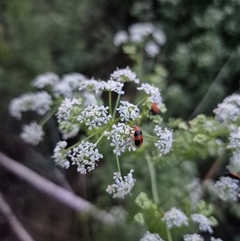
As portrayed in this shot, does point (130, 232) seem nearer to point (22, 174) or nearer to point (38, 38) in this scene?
point (22, 174)

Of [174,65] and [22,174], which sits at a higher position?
[174,65]

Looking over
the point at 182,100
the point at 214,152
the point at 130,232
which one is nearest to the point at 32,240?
the point at 130,232

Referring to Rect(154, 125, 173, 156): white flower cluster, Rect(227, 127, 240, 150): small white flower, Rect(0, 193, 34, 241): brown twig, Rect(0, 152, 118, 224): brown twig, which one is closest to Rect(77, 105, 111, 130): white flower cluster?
Rect(154, 125, 173, 156): white flower cluster

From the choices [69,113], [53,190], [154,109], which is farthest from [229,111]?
[53,190]

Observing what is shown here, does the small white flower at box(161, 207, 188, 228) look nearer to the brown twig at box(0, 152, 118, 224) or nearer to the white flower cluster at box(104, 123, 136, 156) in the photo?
the white flower cluster at box(104, 123, 136, 156)

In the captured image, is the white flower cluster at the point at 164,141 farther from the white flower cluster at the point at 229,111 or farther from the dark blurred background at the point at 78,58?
the dark blurred background at the point at 78,58

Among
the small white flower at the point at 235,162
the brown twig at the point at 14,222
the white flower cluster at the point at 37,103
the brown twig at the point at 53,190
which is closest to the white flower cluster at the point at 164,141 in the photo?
the small white flower at the point at 235,162
